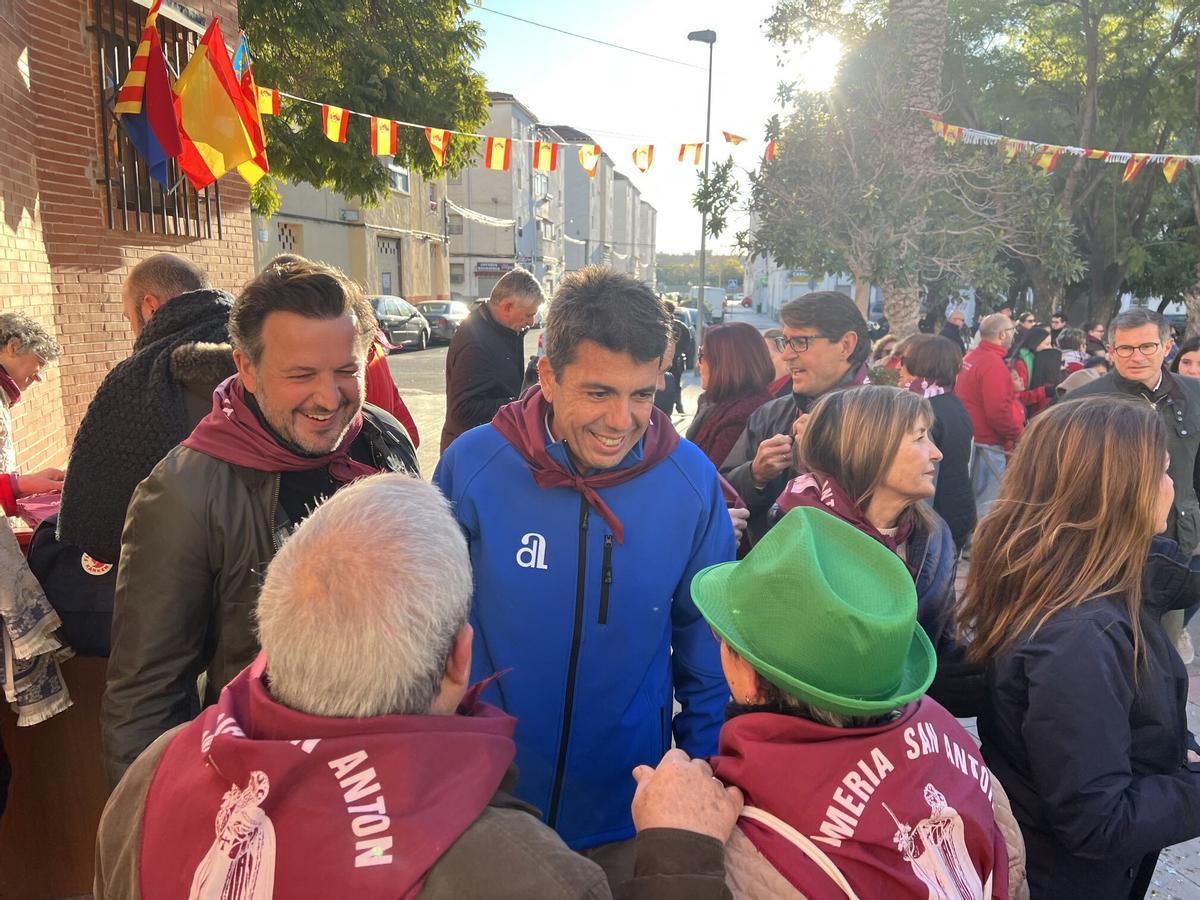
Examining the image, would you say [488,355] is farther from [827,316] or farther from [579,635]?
[579,635]

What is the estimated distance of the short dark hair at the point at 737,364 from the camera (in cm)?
386

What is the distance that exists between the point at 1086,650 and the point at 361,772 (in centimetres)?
144

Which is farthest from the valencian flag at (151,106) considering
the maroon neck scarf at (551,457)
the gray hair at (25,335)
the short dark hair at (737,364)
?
the maroon neck scarf at (551,457)

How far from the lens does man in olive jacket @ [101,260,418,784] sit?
66.8 inches

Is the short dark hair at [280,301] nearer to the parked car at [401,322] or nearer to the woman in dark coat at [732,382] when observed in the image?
the woman in dark coat at [732,382]

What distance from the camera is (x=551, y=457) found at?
73.7 inches

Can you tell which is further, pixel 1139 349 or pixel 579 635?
pixel 1139 349

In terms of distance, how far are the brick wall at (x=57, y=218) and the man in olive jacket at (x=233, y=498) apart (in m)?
3.83

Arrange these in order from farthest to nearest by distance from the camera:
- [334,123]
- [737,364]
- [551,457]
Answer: [334,123], [737,364], [551,457]

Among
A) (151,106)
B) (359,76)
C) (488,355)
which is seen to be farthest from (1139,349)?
(359,76)

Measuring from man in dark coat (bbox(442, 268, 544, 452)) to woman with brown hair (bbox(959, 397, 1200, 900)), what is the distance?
134 inches

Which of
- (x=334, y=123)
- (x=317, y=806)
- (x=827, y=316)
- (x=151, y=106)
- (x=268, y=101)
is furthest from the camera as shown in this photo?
(x=334, y=123)

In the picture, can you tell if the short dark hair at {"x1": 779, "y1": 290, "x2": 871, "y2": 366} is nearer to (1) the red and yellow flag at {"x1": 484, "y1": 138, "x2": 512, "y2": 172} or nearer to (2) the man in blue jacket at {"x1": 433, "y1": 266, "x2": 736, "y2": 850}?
(2) the man in blue jacket at {"x1": 433, "y1": 266, "x2": 736, "y2": 850}

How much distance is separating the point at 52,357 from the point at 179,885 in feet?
12.2
